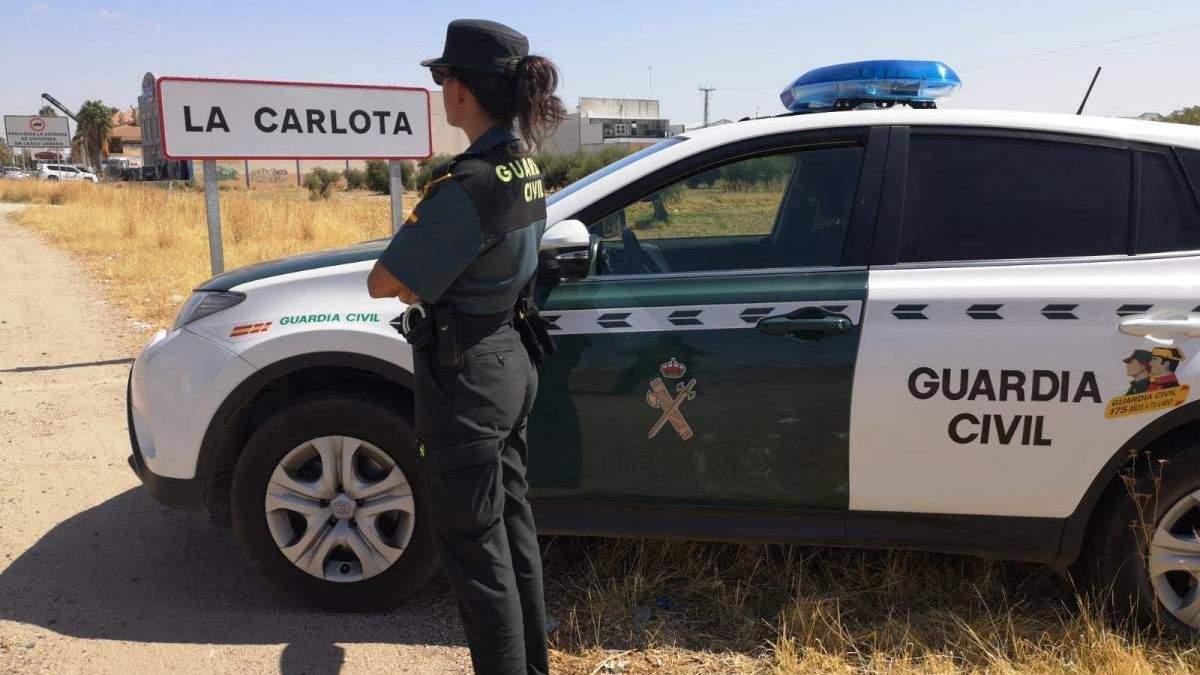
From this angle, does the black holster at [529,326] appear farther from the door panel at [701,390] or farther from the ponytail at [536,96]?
the ponytail at [536,96]

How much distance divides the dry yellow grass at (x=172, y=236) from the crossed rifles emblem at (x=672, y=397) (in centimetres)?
700

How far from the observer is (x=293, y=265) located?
135 inches

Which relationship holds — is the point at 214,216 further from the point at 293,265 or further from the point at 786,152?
the point at 786,152

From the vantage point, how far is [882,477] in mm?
2904

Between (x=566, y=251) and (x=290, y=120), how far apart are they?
484 centimetres

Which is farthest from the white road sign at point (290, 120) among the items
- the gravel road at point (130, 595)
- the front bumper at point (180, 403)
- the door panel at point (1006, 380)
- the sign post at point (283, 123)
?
the door panel at point (1006, 380)

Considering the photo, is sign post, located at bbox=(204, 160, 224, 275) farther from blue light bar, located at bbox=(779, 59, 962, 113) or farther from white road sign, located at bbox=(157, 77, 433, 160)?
blue light bar, located at bbox=(779, 59, 962, 113)

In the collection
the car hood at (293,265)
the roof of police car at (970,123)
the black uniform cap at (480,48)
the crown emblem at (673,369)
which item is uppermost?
the black uniform cap at (480,48)

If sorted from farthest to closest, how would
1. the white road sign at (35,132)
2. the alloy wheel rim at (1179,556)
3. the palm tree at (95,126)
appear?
the palm tree at (95,126) → the white road sign at (35,132) → the alloy wheel rim at (1179,556)

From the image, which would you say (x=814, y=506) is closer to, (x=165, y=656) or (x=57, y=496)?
(x=165, y=656)

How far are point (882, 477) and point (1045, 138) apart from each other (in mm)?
1241

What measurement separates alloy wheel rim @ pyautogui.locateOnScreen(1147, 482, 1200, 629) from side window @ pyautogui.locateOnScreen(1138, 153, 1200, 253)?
784 millimetres

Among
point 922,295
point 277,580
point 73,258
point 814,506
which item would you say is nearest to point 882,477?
point 814,506

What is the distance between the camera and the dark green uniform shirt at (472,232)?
224 cm
